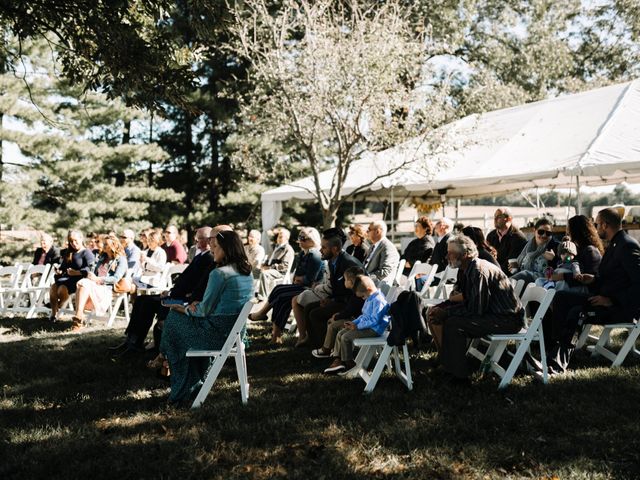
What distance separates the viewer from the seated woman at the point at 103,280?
29.5 ft

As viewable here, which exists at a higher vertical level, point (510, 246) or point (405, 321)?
point (510, 246)

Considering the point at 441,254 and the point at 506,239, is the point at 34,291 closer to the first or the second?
the point at 441,254

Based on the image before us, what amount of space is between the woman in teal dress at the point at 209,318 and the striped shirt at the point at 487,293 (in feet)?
6.12

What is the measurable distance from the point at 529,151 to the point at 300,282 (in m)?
7.82

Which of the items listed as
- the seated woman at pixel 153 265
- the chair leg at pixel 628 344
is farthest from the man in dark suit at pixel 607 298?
the seated woman at pixel 153 265

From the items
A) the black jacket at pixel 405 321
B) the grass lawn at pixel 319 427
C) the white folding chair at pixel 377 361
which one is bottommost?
the grass lawn at pixel 319 427

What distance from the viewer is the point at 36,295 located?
10484mm

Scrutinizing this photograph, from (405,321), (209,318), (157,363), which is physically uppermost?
(209,318)

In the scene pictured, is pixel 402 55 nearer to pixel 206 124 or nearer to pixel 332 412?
pixel 332 412

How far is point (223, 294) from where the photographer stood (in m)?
5.09

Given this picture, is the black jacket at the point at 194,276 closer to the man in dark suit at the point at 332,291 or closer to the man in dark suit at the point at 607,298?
the man in dark suit at the point at 332,291

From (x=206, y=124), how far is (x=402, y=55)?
12.9 m

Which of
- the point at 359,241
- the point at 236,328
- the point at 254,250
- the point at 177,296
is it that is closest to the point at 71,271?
the point at 254,250

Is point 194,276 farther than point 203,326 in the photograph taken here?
Yes
